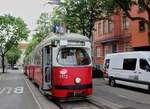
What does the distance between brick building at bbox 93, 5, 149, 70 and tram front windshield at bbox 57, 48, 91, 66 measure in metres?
13.9

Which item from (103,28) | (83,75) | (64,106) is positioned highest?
(103,28)

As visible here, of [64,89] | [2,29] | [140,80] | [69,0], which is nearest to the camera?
[64,89]

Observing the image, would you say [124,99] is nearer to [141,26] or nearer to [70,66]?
[70,66]

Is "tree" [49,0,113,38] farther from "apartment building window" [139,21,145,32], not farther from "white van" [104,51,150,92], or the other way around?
"white van" [104,51,150,92]

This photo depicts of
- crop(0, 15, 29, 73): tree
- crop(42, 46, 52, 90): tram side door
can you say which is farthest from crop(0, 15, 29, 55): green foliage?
crop(42, 46, 52, 90): tram side door

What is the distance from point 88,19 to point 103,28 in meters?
7.85

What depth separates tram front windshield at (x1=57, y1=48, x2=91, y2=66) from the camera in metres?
16.7

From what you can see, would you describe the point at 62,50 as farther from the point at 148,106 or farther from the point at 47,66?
the point at 148,106

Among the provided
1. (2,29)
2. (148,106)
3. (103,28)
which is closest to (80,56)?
(148,106)

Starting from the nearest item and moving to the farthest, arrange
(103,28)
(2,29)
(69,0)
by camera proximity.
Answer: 1. (69,0)
2. (103,28)
3. (2,29)

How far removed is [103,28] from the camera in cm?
4950

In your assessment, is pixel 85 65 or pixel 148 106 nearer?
pixel 148 106

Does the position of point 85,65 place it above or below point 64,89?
above

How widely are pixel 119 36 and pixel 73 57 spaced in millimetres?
27161
